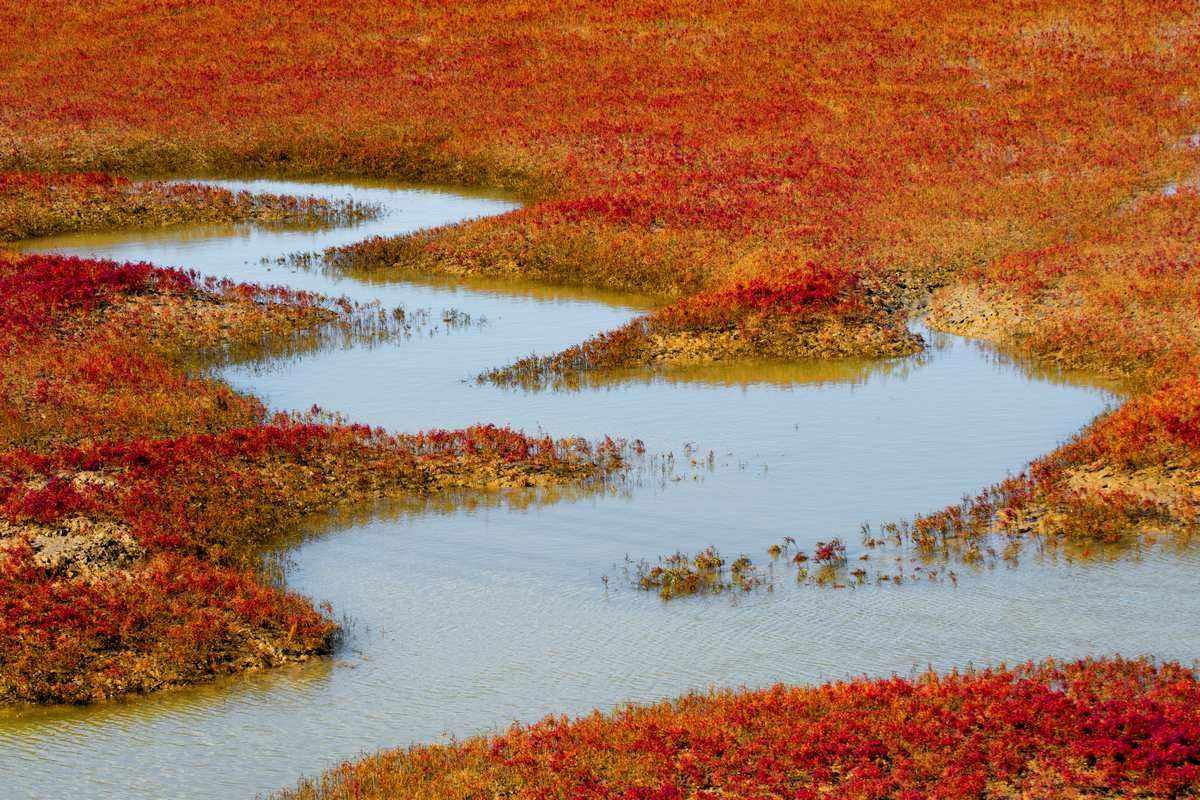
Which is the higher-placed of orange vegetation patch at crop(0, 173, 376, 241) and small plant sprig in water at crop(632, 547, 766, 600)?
orange vegetation patch at crop(0, 173, 376, 241)

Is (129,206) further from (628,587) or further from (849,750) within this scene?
(849,750)

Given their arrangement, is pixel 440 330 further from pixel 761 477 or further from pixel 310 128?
pixel 310 128

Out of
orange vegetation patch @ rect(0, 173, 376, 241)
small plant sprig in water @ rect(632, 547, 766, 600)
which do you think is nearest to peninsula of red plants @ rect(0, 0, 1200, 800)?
orange vegetation patch @ rect(0, 173, 376, 241)

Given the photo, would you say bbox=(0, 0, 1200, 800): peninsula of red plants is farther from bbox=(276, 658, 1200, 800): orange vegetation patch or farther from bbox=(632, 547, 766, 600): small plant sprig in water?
bbox=(632, 547, 766, 600): small plant sprig in water

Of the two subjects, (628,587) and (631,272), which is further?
(631,272)

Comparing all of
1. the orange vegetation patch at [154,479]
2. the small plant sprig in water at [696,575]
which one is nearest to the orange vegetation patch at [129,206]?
the orange vegetation patch at [154,479]

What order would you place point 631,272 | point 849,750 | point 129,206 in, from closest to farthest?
point 849,750 < point 631,272 < point 129,206

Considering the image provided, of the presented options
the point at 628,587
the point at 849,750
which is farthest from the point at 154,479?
the point at 849,750

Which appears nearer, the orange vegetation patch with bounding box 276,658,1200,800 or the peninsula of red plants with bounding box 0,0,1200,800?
the orange vegetation patch with bounding box 276,658,1200,800
